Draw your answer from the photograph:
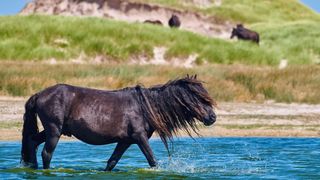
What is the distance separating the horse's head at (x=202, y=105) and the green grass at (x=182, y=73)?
11.8 m

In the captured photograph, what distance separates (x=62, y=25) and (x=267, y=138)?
72.4 ft

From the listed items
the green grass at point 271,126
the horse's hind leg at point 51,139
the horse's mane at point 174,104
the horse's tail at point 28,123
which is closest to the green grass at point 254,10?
the green grass at point 271,126

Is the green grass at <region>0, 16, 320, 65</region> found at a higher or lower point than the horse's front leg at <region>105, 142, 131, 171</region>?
higher

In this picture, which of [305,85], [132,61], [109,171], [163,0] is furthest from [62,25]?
[109,171]

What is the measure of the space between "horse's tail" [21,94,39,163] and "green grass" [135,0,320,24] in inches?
1742

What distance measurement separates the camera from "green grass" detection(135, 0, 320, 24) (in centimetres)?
5694

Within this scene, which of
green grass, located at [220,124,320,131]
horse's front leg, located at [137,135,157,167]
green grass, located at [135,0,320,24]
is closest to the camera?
horse's front leg, located at [137,135,157,167]

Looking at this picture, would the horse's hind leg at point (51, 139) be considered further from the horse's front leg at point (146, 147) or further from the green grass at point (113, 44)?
the green grass at point (113, 44)

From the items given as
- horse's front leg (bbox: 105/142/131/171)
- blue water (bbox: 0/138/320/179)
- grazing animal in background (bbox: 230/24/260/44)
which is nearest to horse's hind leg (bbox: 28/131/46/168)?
blue water (bbox: 0/138/320/179)

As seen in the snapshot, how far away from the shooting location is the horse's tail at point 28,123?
1156cm

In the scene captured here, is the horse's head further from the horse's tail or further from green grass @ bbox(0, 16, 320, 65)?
green grass @ bbox(0, 16, 320, 65)

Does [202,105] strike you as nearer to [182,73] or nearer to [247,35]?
[182,73]

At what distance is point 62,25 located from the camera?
125 ft

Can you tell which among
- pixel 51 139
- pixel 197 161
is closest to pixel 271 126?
pixel 197 161
